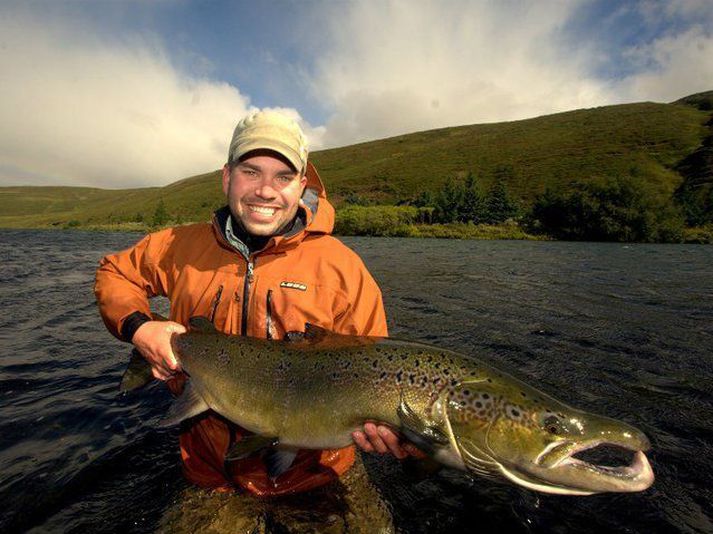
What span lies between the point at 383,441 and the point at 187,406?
146cm

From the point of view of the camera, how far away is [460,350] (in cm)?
478

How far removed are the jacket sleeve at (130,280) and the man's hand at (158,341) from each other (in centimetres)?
22

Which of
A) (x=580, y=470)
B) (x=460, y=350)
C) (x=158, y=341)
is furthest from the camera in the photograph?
(x=460, y=350)

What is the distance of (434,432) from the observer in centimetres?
240

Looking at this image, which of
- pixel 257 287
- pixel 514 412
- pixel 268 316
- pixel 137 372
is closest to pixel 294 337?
pixel 268 316

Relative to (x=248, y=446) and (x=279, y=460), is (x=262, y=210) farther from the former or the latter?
(x=279, y=460)

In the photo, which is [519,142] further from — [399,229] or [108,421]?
[108,421]

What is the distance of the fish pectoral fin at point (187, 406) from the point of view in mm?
3031

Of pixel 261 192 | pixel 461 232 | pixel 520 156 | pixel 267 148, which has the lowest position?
pixel 461 232

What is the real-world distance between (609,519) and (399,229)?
55792 millimetres

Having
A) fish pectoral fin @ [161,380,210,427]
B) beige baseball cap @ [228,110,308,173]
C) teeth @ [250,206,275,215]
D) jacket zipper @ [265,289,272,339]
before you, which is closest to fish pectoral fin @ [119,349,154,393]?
fish pectoral fin @ [161,380,210,427]

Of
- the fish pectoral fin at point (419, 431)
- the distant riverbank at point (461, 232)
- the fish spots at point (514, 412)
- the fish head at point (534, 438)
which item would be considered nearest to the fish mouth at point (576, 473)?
the fish head at point (534, 438)

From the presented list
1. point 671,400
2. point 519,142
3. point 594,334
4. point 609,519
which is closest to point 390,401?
point 609,519

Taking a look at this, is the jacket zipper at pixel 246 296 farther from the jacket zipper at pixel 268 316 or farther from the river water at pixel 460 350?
the river water at pixel 460 350
